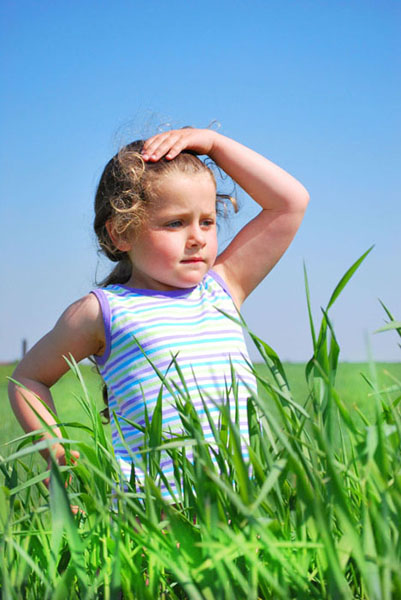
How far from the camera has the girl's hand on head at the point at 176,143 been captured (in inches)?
80.4

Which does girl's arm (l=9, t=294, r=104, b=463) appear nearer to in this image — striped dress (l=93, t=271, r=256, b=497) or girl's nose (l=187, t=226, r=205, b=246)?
striped dress (l=93, t=271, r=256, b=497)

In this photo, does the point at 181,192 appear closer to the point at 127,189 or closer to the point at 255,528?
the point at 127,189

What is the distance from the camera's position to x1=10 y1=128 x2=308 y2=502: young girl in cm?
183

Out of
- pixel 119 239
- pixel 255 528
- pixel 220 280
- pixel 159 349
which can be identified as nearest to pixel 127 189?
pixel 119 239

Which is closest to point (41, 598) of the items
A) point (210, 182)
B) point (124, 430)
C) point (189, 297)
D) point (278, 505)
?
point (278, 505)

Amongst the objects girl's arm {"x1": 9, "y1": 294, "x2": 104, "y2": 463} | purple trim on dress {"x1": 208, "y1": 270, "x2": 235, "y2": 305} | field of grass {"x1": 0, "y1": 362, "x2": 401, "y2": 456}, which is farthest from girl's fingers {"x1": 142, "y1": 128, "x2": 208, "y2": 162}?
field of grass {"x1": 0, "y1": 362, "x2": 401, "y2": 456}

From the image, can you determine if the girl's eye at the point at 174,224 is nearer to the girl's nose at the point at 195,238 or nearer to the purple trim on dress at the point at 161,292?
the girl's nose at the point at 195,238

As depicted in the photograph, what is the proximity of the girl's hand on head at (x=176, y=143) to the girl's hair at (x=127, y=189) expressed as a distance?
0.07 feet

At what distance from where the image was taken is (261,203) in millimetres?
2199

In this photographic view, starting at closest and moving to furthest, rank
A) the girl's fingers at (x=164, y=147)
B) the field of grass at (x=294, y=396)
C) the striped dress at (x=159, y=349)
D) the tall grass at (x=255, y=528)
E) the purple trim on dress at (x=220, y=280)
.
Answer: the tall grass at (x=255, y=528)
the striped dress at (x=159, y=349)
the girl's fingers at (x=164, y=147)
the purple trim on dress at (x=220, y=280)
the field of grass at (x=294, y=396)

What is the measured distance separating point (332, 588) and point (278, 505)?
0.20m

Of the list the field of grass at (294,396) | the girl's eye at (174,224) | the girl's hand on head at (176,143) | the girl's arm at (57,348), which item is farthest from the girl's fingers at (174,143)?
the field of grass at (294,396)

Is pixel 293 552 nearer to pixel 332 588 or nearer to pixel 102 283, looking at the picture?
pixel 332 588

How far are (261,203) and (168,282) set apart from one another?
46cm
